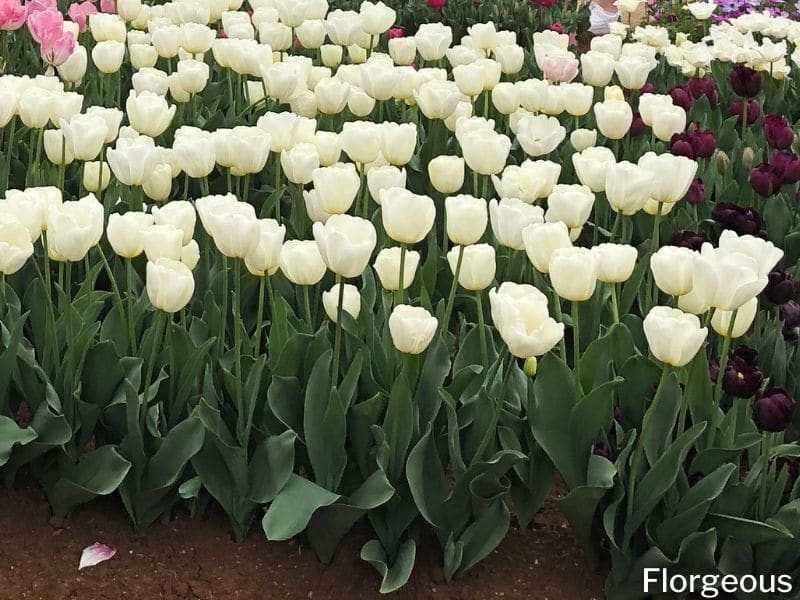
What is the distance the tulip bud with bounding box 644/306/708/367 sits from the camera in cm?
188

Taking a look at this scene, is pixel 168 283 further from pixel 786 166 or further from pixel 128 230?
pixel 786 166

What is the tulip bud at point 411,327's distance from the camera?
2.00m

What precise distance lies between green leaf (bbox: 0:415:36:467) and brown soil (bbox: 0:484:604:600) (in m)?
0.20

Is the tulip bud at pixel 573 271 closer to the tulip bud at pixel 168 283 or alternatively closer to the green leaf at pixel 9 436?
the tulip bud at pixel 168 283

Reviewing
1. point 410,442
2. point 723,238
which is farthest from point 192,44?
point 723,238

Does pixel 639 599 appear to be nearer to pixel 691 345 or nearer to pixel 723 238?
pixel 691 345

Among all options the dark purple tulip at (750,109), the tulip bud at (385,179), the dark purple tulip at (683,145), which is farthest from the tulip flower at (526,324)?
the dark purple tulip at (750,109)

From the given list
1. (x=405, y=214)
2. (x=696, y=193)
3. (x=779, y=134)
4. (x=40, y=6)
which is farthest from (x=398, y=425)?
(x=40, y=6)

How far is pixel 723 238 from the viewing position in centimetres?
198

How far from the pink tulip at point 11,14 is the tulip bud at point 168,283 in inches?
79.7

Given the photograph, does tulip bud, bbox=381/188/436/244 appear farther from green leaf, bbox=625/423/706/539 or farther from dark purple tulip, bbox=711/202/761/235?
dark purple tulip, bbox=711/202/761/235

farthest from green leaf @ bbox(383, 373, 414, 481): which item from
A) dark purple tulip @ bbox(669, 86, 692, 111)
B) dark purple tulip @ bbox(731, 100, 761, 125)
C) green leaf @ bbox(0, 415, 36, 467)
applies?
dark purple tulip @ bbox(731, 100, 761, 125)

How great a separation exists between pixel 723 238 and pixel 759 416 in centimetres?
32

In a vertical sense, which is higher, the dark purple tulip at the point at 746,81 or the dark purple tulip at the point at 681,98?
the dark purple tulip at the point at 746,81
